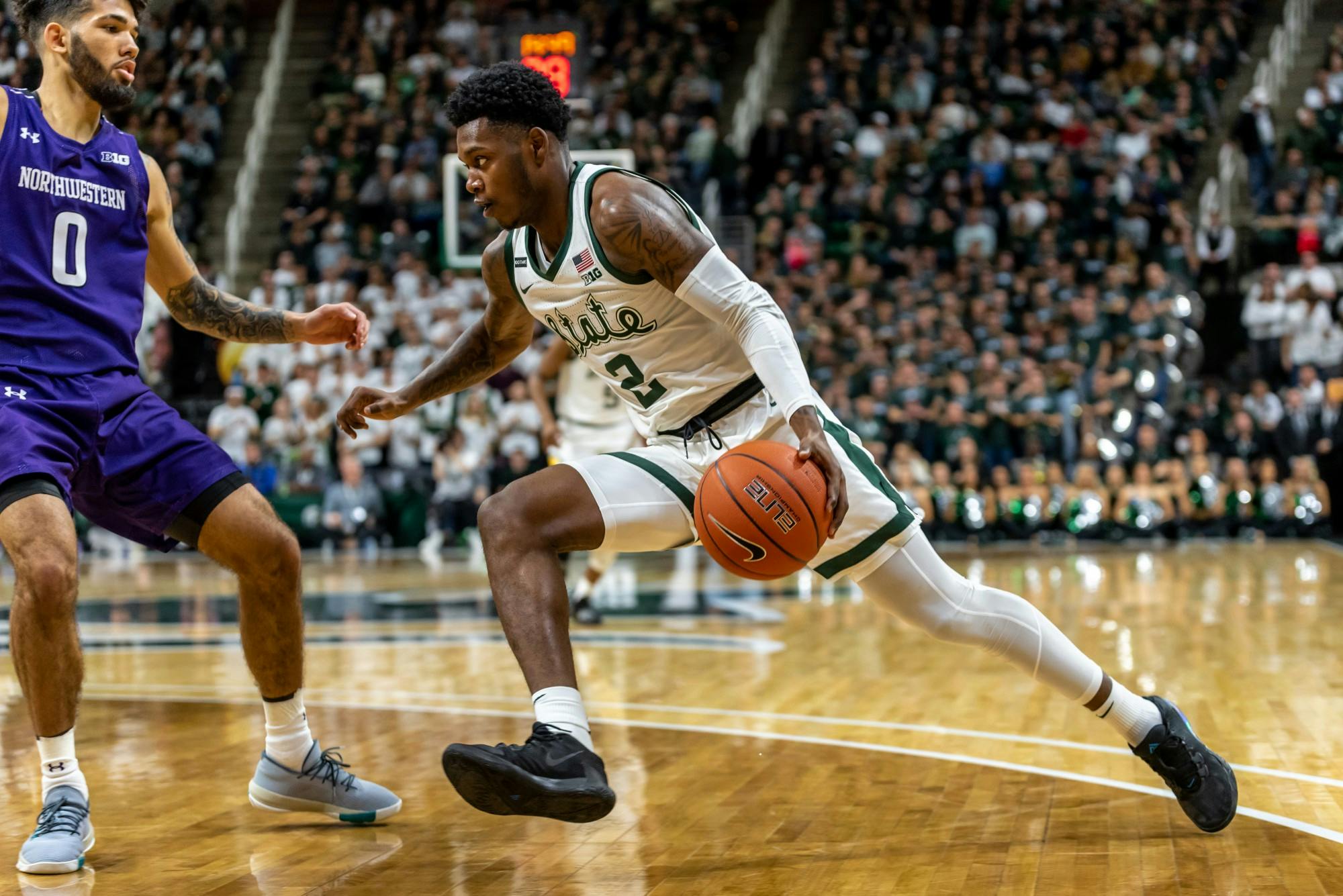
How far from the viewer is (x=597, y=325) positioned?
3863 millimetres

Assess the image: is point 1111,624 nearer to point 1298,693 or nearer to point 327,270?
point 1298,693

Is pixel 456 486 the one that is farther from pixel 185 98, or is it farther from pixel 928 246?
pixel 185 98

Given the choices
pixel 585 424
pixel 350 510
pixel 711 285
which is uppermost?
pixel 711 285

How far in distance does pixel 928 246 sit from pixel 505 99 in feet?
43.8

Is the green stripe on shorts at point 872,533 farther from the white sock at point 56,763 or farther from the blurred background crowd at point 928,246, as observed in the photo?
the blurred background crowd at point 928,246

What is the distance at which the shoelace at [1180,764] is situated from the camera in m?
3.79

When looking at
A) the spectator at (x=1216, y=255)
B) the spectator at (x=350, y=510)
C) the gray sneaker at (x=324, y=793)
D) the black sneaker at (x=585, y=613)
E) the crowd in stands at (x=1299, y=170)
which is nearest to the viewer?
the gray sneaker at (x=324, y=793)

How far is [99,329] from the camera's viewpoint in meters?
3.81

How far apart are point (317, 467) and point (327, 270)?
11.2ft

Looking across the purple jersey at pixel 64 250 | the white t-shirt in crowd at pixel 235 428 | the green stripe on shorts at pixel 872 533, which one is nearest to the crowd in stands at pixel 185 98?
the white t-shirt in crowd at pixel 235 428

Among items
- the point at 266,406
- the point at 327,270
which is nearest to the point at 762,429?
the point at 266,406

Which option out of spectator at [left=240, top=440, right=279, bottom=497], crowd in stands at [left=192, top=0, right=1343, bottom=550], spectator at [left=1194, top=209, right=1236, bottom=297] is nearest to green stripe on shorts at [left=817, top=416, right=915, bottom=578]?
crowd in stands at [left=192, top=0, right=1343, bottom=550]

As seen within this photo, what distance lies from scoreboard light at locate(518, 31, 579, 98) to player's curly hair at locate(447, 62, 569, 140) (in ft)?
31.9

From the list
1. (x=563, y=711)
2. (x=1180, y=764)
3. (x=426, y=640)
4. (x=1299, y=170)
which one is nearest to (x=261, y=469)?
(x=426, y=640)
